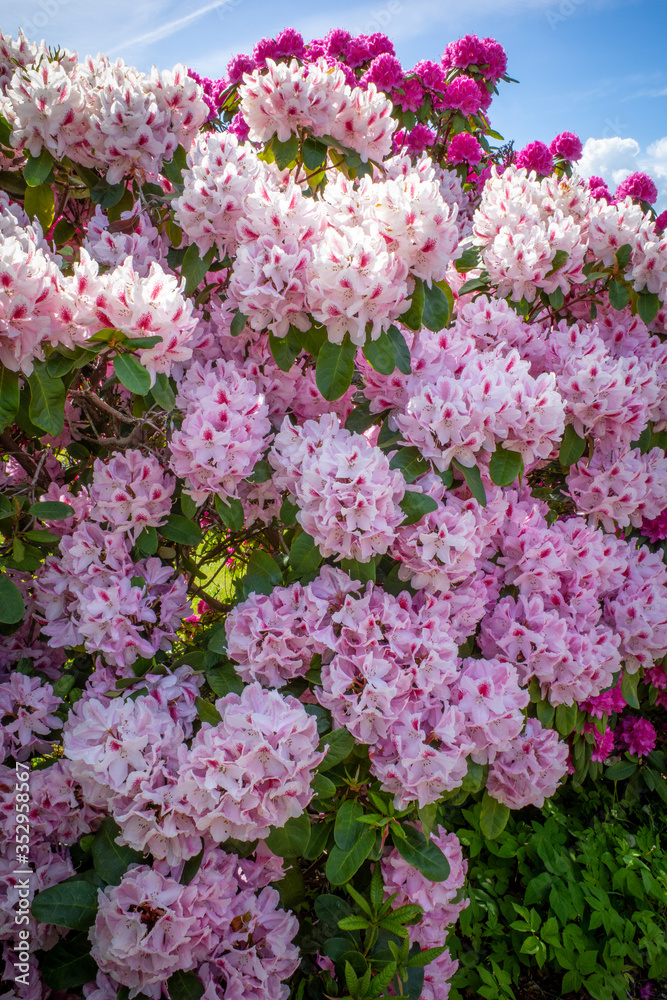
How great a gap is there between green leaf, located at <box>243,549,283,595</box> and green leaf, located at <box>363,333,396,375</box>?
21.0 inches

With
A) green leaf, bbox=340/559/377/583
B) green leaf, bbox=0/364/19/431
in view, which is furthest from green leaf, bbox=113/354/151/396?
green leaf, bbox=340/559/377/583

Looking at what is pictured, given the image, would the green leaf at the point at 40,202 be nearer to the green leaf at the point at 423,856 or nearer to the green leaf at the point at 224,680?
the green leaf at the point at 224,680

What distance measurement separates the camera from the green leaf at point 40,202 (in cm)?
200

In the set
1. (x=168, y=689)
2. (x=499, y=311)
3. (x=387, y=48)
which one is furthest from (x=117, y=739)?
(x=387, y=48)

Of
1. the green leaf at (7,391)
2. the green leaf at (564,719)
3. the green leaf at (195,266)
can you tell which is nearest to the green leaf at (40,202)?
the green leaf at (195,266)

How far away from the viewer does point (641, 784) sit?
111 inches

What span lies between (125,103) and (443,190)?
89.7 inches

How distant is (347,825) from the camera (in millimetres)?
1390

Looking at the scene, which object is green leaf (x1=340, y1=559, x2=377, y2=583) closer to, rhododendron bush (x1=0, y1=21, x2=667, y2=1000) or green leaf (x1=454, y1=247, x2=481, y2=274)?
rhododendron bush (x1=0, y1=21, x2=667, y2=1000)

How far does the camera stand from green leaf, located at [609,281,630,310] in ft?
7.29

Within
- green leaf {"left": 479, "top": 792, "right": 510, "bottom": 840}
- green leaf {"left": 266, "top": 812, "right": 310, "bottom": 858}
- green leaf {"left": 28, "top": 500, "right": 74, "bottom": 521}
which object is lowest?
green leaf {"left": 479, "top": 792, "right": 510, "bottom": 840}

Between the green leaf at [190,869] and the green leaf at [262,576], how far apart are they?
56 centimetres

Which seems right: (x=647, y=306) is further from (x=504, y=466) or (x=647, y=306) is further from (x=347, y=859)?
(x=347, y=859)

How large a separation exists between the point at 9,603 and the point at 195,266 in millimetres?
975
